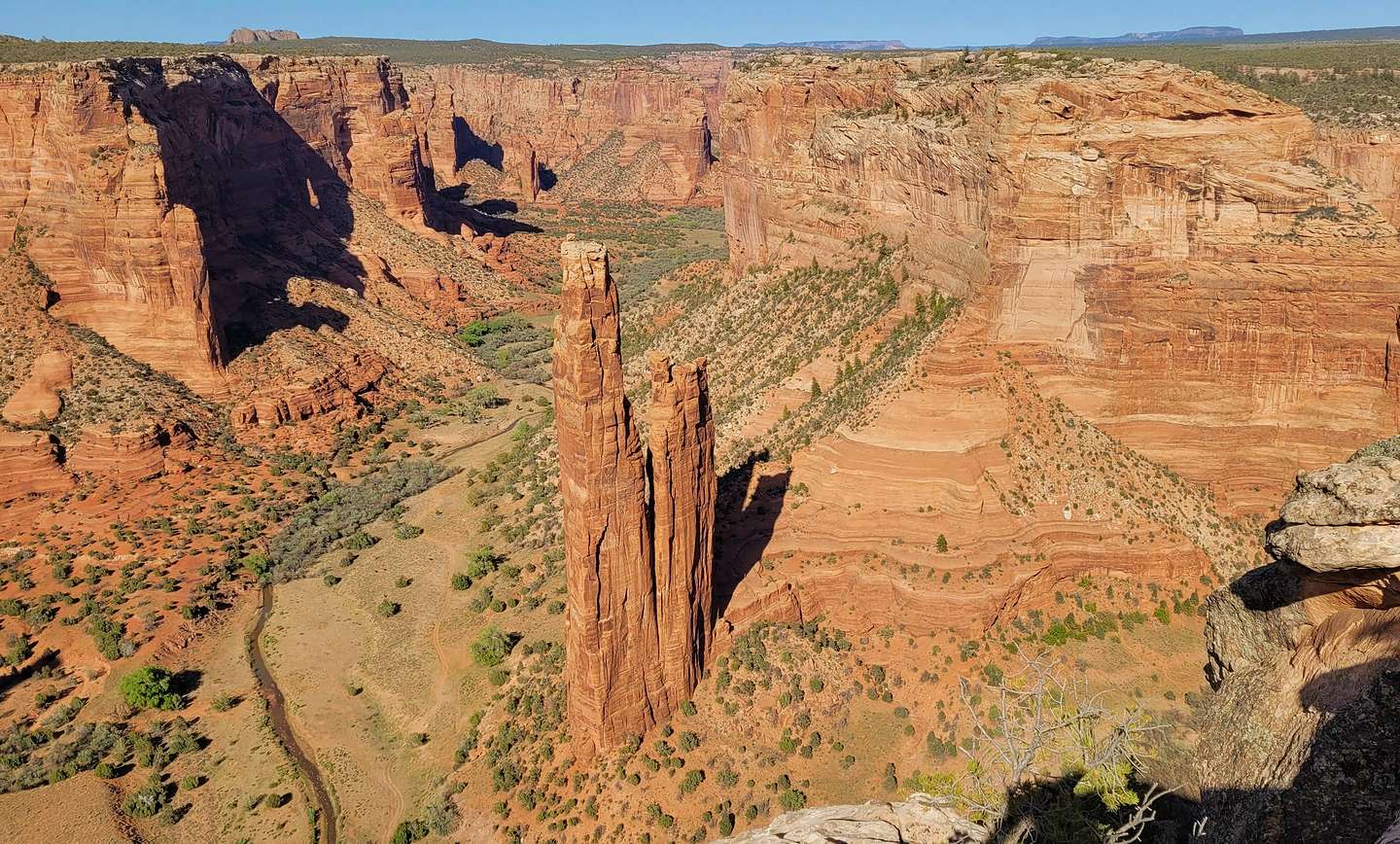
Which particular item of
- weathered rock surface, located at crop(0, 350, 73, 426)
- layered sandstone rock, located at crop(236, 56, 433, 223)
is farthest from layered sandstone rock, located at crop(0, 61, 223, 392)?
layered sandstone rock, located at crop(236, 56, 433, 223)

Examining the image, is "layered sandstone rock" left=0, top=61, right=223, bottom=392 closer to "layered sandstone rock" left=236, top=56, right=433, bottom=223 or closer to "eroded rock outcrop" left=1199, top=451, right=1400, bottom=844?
A: "layered sandstone rock" left=236, top=56, right=433, bottom=223

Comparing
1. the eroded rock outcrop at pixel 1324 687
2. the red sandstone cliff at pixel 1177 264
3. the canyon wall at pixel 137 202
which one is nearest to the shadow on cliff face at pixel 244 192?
the canyon wall at pixel 137 202

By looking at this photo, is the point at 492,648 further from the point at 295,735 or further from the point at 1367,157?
the point at 1367,157

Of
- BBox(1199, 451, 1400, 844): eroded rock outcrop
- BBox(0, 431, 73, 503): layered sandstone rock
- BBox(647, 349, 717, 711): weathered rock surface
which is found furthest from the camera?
BBox(0, 431, 73, 503): layered sandstone rock

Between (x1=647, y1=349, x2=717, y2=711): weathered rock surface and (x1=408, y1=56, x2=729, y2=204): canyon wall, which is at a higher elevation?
(x1=408, y1=56, x2=729, y2=204): canyon wall

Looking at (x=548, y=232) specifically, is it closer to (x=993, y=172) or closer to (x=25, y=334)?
(x=25, y=334)

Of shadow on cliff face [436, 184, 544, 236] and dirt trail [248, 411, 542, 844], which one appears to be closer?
dirt trail [248, 411, 542, 844]
